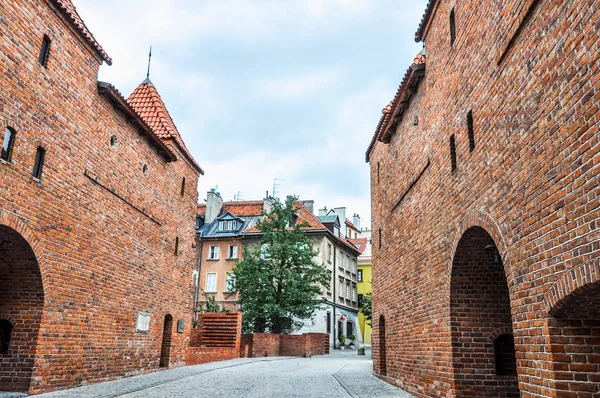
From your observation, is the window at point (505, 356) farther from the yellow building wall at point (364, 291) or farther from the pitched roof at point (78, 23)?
the yellow building wall at point (364, 291)

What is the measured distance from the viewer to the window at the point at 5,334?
389 inches

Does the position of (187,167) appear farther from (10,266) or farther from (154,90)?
(10,266)

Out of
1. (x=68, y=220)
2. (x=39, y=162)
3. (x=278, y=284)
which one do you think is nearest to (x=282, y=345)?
(x=278, y=284)

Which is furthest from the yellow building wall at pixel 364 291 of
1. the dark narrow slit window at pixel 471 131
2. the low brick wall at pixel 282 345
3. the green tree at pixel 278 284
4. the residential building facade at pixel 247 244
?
the dark narrow slit window at pixel 471 131

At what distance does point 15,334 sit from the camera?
9.84 metres

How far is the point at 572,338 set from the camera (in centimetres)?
512

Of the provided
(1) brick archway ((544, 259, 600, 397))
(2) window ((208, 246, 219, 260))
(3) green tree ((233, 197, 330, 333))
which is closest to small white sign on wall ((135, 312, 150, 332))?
(1) brick archway ((544, 259, 600, 397))

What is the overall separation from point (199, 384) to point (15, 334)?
4352 mm

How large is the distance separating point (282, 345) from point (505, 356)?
19.7 m

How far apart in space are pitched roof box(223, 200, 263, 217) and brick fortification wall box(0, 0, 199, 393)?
2572cm

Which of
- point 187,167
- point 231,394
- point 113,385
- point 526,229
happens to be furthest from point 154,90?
point 526,229

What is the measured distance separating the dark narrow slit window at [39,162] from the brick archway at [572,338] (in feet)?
29.6

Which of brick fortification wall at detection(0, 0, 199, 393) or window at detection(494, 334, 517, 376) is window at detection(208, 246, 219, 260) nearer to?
brick fortification wall at detection(0, 0, 199, 393)

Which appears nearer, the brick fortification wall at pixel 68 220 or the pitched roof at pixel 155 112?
the brick fortification wall at pixel 68 220
